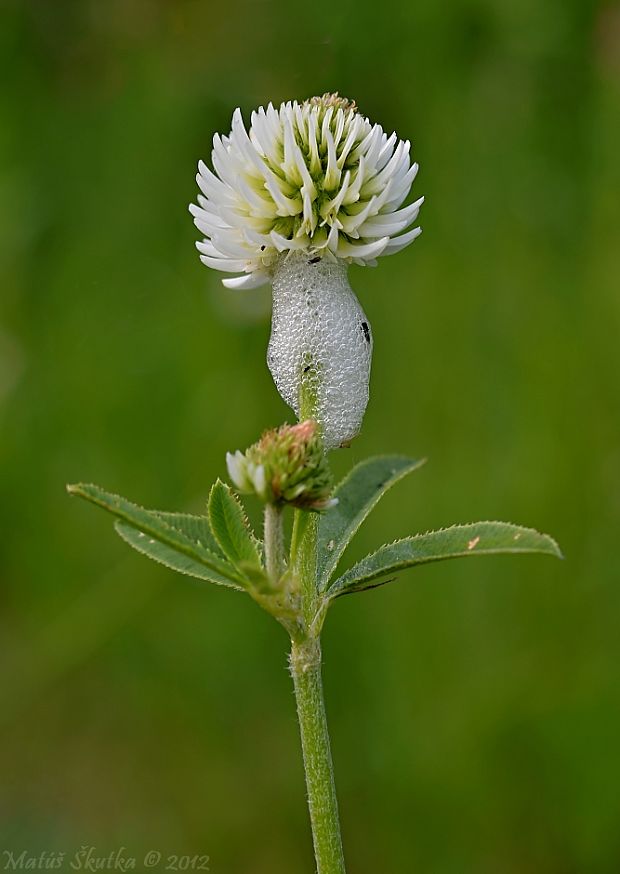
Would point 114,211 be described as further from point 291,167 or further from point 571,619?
point 291,167

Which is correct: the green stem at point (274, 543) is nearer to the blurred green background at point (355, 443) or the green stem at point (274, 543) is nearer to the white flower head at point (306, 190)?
the white flower head at point (306, 190)

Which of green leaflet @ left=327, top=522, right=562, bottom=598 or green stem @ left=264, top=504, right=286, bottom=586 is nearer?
green stem @ left=264, top=504, right=286, bottom=586

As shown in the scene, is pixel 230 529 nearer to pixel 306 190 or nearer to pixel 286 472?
pixel 286 472

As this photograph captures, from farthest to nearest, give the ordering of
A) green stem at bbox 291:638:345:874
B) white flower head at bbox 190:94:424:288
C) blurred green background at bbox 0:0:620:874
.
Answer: blurred green background at bbox 0:0:620:874, white flower head at bbox 190:94:424:288, green stem at bbox 291:638:345:874

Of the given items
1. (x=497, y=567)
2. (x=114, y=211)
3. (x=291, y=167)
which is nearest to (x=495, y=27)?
(x=114, y=211)

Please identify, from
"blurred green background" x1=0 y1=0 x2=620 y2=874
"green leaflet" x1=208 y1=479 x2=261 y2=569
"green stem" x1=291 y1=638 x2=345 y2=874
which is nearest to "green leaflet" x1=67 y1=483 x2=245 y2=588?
"green leaflet" x1=208 y1=479 x2=261 y2=569

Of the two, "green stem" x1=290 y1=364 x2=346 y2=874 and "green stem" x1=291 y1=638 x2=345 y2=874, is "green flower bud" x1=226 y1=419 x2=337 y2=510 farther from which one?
"green stem" x1=291 y1=638 x2=345 y2=874

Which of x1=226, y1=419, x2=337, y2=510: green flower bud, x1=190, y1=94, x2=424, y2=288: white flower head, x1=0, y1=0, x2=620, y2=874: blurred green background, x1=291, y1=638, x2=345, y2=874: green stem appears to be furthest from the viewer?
x1=0, y1=0, x2=620, y2=874: blurred green background
